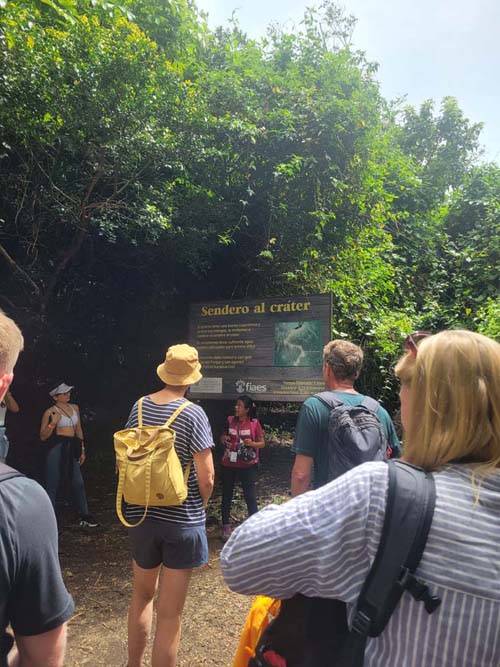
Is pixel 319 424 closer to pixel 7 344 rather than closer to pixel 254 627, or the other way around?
pixel 254 627

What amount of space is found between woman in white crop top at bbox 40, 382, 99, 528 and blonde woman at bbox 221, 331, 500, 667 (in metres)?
5.72

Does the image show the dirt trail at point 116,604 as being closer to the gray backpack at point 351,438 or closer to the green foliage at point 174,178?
the gray backpack at point 351,438

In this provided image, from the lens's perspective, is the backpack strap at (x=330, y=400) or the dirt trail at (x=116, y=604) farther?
the dirt trail at (x=116, y=604)

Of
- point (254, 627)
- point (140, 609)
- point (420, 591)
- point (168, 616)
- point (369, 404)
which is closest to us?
point (420, 591)

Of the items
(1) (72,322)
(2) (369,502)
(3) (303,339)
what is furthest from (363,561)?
(1) (72,322)

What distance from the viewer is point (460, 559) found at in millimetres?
997

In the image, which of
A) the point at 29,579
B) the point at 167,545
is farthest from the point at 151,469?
the point at 29,579

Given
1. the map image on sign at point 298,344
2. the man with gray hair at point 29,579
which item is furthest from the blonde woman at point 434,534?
the map image on sign at point 298,344

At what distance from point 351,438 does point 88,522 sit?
490 centimetres

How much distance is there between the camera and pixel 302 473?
10.0ft

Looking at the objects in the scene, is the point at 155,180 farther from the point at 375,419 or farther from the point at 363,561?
the point at 363,561

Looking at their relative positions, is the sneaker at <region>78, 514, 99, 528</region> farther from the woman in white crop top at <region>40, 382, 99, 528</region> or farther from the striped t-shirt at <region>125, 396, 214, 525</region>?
the striped t-shirt at <region>125, 396, 214, 525</region>

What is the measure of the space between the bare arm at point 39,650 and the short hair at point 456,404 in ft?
3.45

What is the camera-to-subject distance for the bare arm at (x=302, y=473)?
3.04m
